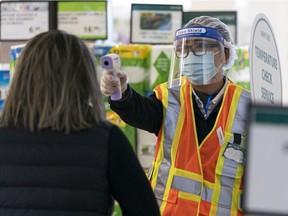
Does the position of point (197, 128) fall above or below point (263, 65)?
below

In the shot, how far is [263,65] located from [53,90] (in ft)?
2.51

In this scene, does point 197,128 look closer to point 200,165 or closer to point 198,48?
point 200,165

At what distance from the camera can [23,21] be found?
4.28 metres

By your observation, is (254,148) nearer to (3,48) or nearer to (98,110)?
(98,110)

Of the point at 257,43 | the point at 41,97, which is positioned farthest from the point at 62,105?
the point at 257,43

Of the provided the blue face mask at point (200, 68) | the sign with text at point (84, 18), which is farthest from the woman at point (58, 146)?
the sign with text at point (84, 18)

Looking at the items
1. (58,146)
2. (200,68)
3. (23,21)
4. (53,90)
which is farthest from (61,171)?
(23,21)

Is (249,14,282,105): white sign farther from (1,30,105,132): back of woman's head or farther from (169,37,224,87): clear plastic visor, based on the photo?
(1,30,105,132): back of woman's head

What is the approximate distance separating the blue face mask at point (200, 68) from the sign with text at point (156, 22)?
1.71 metres

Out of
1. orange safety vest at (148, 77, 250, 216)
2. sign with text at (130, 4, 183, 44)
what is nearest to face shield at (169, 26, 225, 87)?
orange safety vest at (148, 77, 250, 216)

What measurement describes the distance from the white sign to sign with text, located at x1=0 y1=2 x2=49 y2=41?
242 centimetres

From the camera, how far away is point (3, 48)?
434cm

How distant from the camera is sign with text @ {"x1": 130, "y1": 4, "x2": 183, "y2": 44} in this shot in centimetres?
416

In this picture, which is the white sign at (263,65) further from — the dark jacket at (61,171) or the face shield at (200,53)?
the dark jacket at (61,171)
